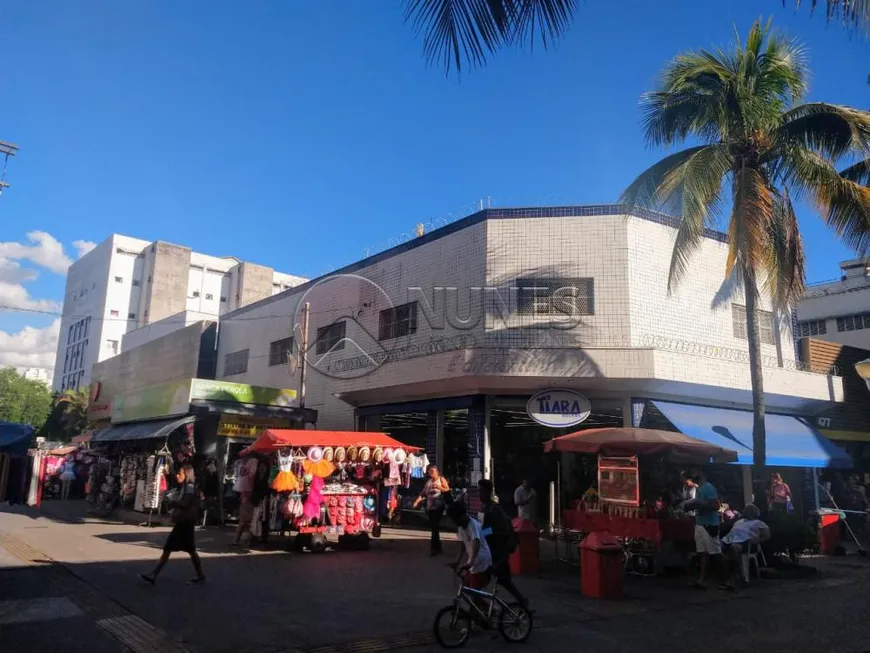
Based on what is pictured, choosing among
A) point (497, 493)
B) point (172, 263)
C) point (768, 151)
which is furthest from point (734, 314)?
point (172, 263)

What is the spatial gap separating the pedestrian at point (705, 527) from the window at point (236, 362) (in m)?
20.1

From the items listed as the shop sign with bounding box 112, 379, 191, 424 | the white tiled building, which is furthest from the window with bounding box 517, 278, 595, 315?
the shop sign with bounding box 112, 379, 191, 424

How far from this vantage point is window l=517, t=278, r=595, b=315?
1755cm

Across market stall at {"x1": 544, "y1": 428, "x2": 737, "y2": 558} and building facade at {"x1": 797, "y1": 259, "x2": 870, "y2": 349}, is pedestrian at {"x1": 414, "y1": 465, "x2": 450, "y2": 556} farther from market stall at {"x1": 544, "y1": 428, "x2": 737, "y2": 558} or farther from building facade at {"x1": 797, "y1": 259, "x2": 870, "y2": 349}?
building facade at {"x1": 797, "y1": 259, "x2": 870, "y2": 349}

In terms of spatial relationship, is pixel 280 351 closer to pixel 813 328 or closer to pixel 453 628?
pixel 453 628

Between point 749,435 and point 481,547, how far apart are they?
519 inches

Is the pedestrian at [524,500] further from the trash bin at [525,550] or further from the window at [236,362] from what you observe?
the window at [236,362]

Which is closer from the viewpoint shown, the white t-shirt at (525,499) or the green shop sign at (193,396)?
the white t-shirt at (525,499)

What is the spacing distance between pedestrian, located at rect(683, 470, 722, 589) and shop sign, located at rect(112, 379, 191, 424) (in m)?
13.8

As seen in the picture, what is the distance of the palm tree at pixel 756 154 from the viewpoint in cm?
1395

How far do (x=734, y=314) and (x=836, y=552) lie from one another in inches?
275

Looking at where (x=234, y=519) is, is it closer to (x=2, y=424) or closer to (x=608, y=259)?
(x=2, y=424)

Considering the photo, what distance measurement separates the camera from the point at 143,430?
20.7 m

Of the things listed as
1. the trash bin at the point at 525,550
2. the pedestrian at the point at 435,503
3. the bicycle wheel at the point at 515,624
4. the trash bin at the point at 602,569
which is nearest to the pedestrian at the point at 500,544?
the bicycle wheel at the point at 515,624
